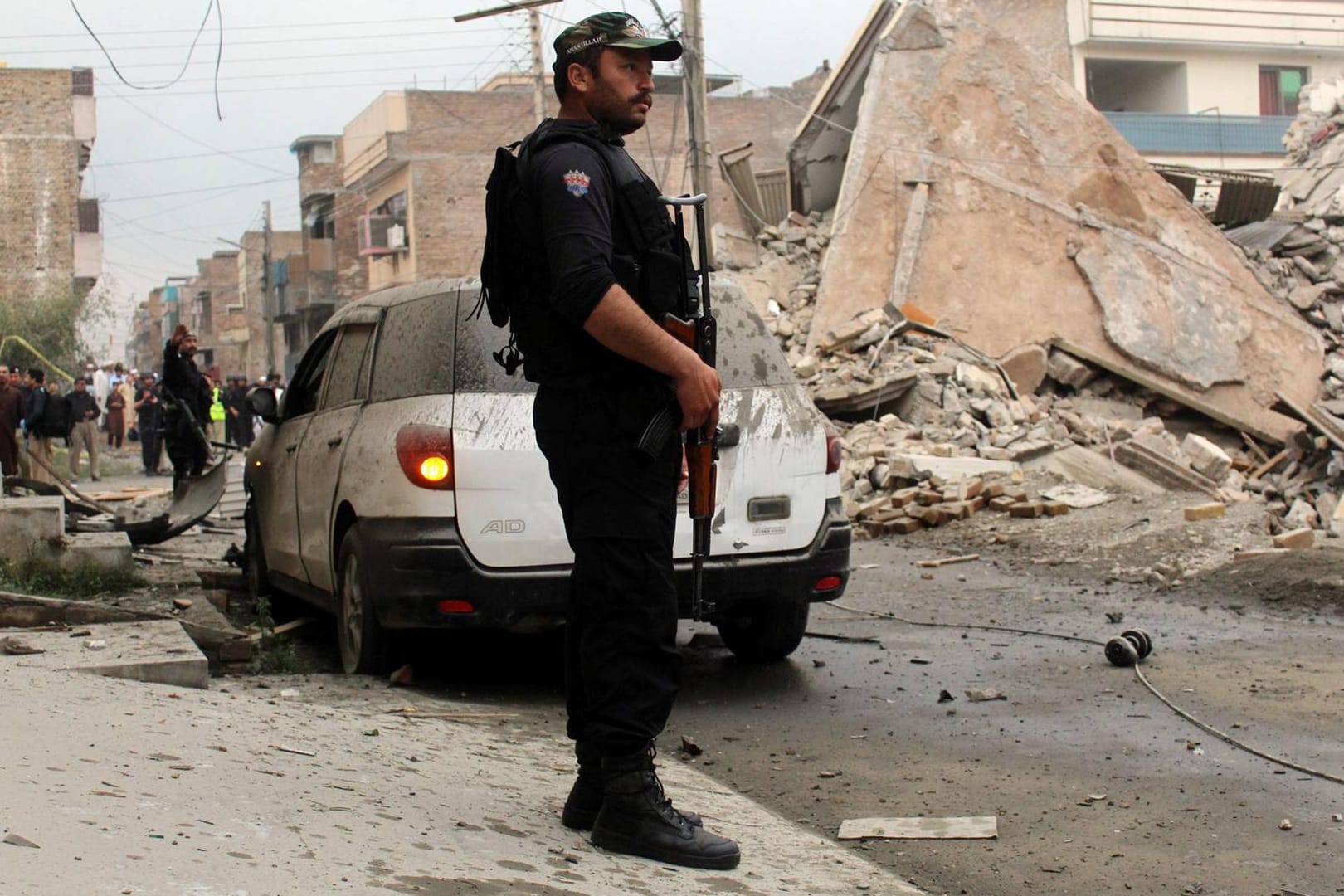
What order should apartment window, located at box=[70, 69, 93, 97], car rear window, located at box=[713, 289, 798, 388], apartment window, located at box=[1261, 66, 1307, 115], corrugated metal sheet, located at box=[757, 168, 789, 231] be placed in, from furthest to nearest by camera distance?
1. apartment window, located at box=[70, 69, 93, 97]
2. apartment window, located at box=[1261, 66, 1307, 115]
3. corrugated metal sheet, located at box=[757, 168, 789, 231]
4. car rear window, located at box=[713, 289, 798, 388]

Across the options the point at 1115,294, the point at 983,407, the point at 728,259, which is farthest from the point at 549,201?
the point at 728,259

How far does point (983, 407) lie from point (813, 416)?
10.3m

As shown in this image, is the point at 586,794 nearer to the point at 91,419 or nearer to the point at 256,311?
the point at 91,419

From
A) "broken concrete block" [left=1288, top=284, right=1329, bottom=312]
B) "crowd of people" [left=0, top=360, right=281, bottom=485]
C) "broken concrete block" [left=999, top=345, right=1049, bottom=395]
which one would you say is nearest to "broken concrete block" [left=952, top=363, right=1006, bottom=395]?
"broken concrete block" [left=999, top=345, right=1049, bottom=395]

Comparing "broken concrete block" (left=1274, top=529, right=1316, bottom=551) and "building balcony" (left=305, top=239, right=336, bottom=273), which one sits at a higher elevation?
"building balcony" (left=305, top=239, right=336, bottom=273)

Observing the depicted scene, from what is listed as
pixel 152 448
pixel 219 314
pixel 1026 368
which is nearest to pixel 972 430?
pixel 1026 368

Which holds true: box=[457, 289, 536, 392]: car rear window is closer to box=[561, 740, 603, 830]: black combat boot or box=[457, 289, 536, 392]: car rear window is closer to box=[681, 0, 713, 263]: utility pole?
box=[561, 740, 603, 830]: black combat boot

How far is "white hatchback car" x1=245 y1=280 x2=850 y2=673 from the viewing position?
6.02 metres

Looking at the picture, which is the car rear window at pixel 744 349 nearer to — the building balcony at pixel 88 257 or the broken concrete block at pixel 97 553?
the broken concrete block at pixel 97 553

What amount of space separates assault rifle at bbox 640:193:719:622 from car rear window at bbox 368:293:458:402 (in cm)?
247

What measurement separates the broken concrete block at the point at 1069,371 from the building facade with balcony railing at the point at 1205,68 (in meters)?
19.8

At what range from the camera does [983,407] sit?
16.5 metres

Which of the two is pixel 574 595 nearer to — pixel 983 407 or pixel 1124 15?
pixel 983 407

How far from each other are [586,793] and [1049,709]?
2.67m
